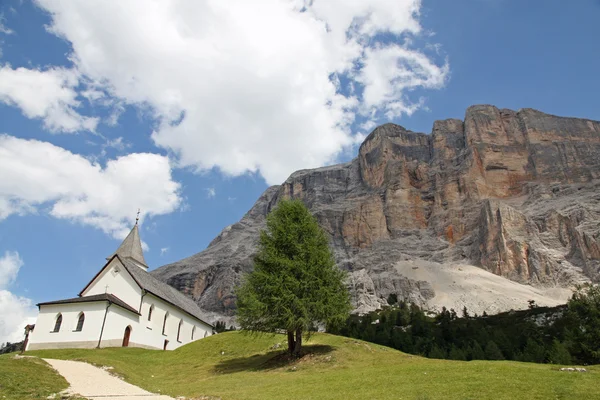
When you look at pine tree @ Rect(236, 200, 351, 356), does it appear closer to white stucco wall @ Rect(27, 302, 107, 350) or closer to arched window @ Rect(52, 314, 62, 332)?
white stucco wall @ Rect(27, 302, 107, 350)

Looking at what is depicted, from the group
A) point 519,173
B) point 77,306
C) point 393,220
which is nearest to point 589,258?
point 519,173

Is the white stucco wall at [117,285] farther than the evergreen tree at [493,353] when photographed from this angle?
No

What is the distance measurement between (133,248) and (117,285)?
17058mm

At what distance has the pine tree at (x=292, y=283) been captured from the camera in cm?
2694

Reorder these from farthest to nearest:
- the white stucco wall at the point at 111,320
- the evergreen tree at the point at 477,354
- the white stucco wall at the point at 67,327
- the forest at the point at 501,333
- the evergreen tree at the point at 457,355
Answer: the evergreen tree at the point at 477,354
the evergreen tree at the point at 457,355
the forest at the point at 501,333
the white stucco wall at the point at 111,320
the white stucco wall at the point at 67,327

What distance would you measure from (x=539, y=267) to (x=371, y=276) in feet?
172

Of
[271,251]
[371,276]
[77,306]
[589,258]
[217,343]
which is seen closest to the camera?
[271,251]

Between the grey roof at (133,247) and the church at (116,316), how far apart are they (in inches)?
412

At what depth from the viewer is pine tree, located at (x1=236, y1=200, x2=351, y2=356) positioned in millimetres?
26938

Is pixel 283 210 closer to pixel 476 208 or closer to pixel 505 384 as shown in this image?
pixel 505 384

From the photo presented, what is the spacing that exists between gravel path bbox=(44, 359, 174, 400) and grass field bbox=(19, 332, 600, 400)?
1256 mm

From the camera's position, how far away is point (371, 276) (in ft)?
484

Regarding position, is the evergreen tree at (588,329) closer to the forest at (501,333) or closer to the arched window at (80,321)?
the forest at (501,333)

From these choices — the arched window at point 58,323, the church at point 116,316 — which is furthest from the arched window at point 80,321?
the arched window at point 58,323
